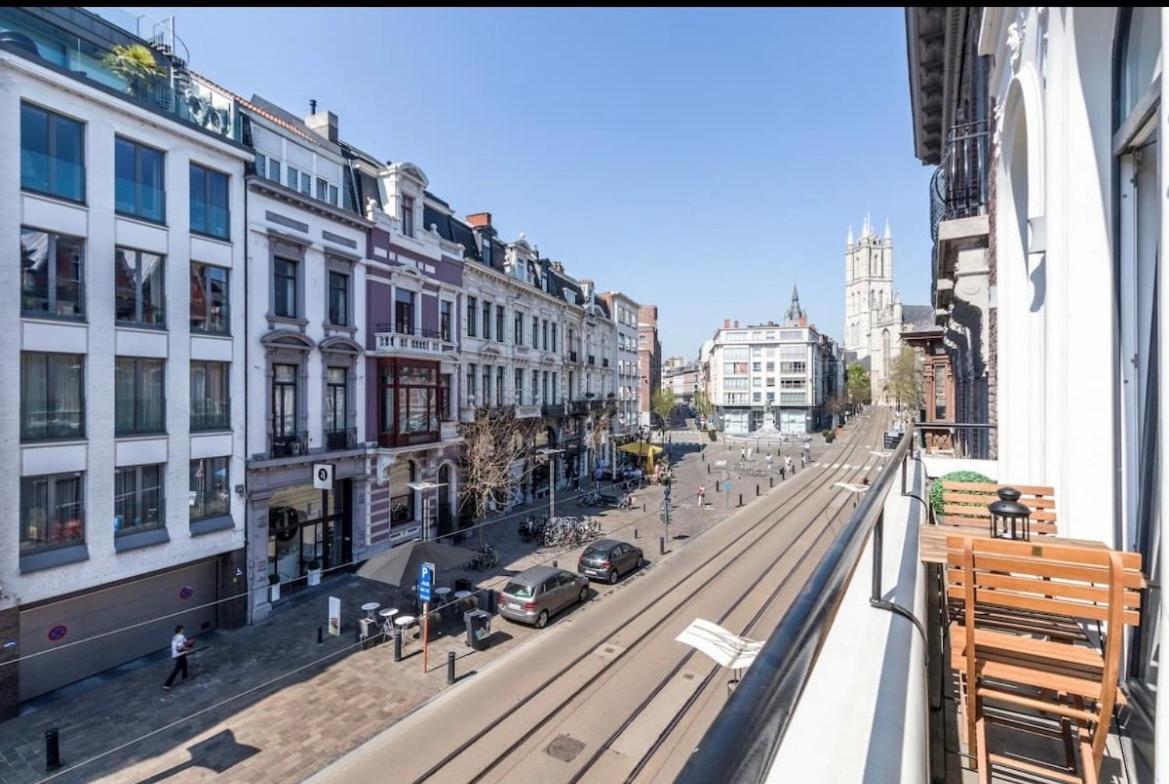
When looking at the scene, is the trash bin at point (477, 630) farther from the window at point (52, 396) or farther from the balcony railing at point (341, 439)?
the window at point (52, 396)

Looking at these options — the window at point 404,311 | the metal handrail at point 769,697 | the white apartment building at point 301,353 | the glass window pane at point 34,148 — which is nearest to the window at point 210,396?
the white apartment building at point 301,353

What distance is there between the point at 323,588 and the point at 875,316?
14141 centimetres

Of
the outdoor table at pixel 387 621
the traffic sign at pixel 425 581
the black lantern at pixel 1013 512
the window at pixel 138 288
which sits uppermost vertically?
the window at pixel 138 288

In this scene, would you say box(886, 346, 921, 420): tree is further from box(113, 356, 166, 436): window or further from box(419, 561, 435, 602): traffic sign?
box(113, 356, 166, 436): window

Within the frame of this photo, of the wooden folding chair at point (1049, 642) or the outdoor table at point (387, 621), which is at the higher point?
the wooden folding chair at point (1049, 642)

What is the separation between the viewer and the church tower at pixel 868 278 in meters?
137

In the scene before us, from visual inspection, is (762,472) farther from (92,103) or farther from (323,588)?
(92,103)

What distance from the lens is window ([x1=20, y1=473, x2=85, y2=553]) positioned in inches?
507

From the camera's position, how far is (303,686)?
13.2 meters

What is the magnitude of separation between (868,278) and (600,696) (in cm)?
14661

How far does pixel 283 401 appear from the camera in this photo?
1884 centimetres

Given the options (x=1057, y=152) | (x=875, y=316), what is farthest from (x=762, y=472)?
(x=875, y=316)

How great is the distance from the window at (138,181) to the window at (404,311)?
9.04 meters

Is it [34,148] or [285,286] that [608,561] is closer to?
[285,286]
